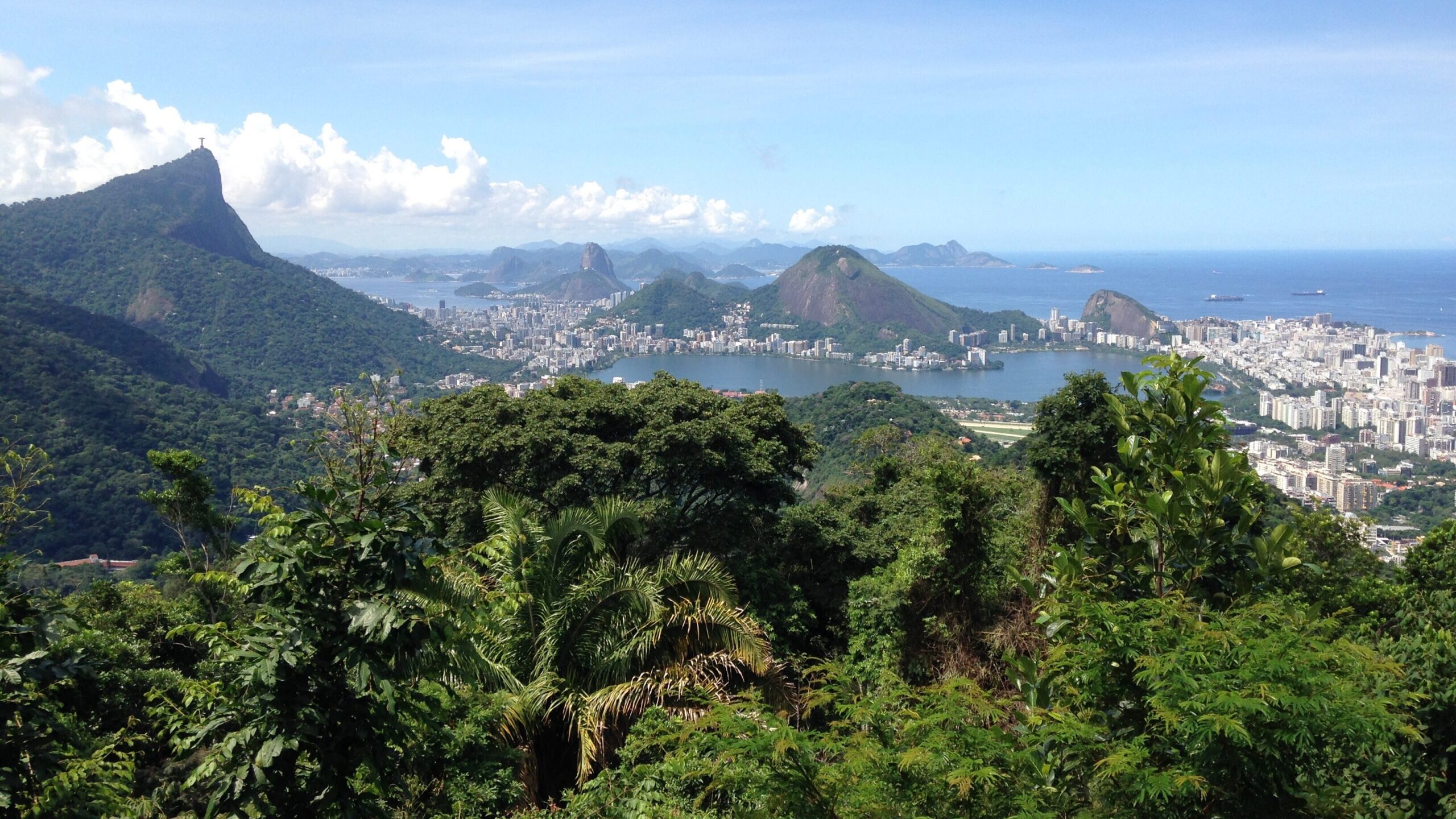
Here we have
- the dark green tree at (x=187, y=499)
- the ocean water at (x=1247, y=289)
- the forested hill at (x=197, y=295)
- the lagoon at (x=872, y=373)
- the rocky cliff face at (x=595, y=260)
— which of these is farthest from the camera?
the rocky cliff face at (x=595, y=260)

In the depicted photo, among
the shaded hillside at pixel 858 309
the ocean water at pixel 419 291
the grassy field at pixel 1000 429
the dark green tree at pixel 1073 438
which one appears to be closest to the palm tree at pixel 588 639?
the dark green tree at pixel 1073 438

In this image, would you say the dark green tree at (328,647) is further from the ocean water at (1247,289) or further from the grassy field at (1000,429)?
the ocean water at (1247,289)

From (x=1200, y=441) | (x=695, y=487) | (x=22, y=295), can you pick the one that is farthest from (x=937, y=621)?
(x=22, y=295)

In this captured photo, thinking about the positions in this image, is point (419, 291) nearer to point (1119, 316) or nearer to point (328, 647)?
point (1119, 316)

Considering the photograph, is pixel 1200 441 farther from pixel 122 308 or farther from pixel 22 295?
pixel 122 308

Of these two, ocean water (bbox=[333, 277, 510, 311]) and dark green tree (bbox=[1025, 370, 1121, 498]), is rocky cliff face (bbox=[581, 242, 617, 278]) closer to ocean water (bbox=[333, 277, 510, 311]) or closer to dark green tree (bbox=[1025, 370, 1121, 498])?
ocean water (bbox=[333, 277, 510, 311])

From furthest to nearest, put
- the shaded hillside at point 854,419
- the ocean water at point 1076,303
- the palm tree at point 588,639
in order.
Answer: the ocean water at point 1076,303, the shaded hillside at point 854,419, the palm tree at point 588,639

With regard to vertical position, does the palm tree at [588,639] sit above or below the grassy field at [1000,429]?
above
